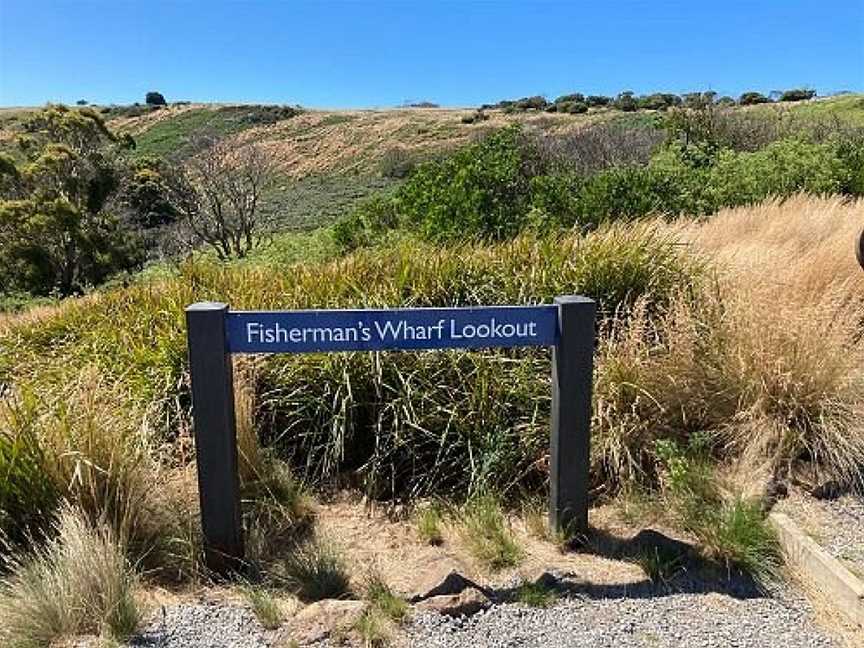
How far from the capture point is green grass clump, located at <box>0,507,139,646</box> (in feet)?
9.83

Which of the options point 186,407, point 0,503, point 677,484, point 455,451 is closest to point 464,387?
point 455,451

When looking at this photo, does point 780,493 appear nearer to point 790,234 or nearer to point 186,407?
point 186,407

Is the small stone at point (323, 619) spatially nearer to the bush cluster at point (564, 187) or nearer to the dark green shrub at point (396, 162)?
the bush cluster at point (564, 187)

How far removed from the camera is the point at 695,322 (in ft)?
16.6

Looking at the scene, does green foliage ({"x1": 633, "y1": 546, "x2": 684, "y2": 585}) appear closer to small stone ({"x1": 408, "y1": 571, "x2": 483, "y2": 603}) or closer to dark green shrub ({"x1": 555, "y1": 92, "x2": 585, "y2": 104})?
small stone ({"x1": 408, "y1": 571, "x2": 483, "y2": 603})

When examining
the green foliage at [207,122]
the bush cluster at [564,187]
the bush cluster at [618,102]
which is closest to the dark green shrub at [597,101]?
the bush cluster at [618,102]

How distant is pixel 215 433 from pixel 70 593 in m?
0.83

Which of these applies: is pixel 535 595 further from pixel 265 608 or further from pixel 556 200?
pixel 556 200

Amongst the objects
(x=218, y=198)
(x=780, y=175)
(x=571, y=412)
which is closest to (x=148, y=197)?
(x=218, y=198)

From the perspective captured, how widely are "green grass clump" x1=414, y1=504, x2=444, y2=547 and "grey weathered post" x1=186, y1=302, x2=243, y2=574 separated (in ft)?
3.00

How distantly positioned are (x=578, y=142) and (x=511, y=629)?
54.3 ft

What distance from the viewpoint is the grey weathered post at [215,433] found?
334 cm

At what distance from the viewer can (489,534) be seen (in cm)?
380

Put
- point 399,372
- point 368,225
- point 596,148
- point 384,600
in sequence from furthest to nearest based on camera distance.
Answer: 1. point 596,148
2. point 368,225
3. point 399,372
4. point 384,600
